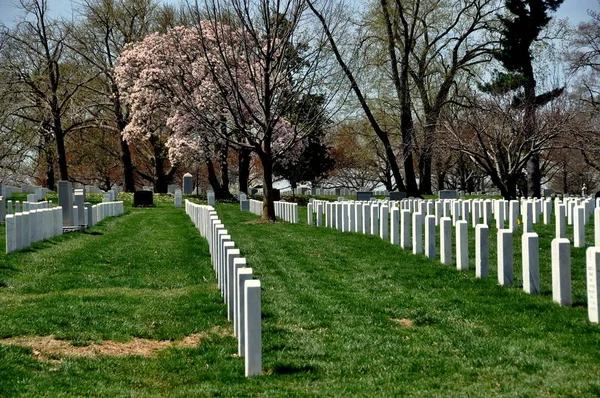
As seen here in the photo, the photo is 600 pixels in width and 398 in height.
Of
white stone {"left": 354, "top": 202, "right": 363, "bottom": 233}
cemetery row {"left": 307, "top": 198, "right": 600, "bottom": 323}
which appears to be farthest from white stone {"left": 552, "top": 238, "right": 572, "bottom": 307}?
white stone {"left": 354, "top": 202, "right": 363, "bottom": 233}

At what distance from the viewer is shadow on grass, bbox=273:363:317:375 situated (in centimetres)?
683

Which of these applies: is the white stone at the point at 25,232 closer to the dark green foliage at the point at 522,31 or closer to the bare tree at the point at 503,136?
the bare tree at the point at 503,136

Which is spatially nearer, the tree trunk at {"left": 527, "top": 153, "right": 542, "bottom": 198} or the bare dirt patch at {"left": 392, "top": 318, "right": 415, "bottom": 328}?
the bare dirt patch at {"left": 392, "top": 318, "right": 415, "bottom": 328}

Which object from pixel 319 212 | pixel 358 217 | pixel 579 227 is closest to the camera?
pixel 579 227

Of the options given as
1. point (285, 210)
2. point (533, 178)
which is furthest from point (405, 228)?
point (533, 178)

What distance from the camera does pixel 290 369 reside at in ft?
22.7

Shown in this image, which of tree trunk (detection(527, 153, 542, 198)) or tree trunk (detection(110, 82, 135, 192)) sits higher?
tree trunk (detection(110, 82, 135, 192))

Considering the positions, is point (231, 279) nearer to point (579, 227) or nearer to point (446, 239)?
point (446, 239)

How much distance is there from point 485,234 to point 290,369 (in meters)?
5.43

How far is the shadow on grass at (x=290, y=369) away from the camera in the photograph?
269 inches

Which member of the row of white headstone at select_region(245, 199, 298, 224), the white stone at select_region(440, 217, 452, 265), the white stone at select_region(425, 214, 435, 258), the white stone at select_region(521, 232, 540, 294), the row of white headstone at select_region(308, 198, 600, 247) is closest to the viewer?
the white stone at select_region(521, 232, 540, 294)

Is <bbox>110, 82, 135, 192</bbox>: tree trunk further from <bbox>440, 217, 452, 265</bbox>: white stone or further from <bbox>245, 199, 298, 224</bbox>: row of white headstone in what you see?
<bbox>440, 217, 452, 265</bbox>: white stone

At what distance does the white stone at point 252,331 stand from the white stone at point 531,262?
452 cm

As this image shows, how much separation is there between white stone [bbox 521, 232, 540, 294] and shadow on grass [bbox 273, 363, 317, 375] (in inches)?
162
